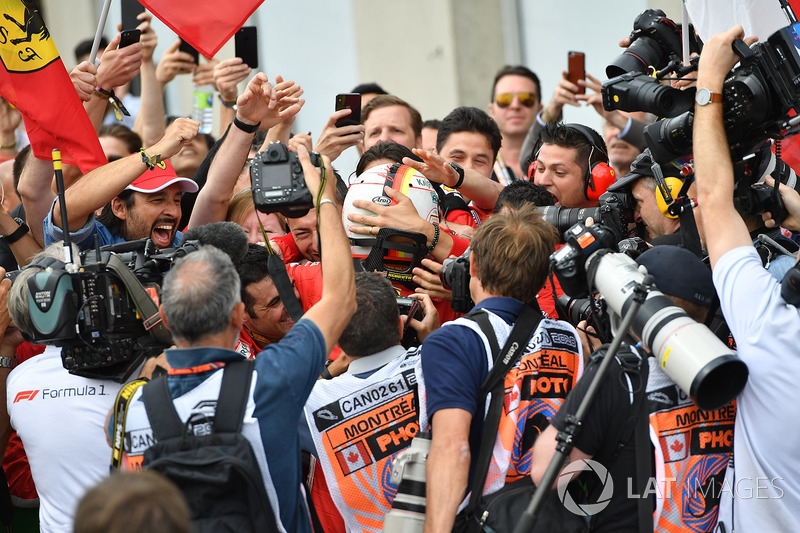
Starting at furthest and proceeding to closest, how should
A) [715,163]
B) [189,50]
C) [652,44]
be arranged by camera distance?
[189,50] → [652,44] → [715,163]

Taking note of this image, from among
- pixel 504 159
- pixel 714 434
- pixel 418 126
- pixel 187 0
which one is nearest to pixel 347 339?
pixel 714 434

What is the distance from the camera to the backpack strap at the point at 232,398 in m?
2.87

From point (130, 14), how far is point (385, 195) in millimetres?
2674

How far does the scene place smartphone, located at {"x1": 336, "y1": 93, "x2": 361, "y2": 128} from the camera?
16.2 ft

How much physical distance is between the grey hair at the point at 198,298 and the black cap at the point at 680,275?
56.2 inches

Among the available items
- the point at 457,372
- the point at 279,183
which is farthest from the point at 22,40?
the point at 457,372

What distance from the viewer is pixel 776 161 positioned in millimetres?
3895

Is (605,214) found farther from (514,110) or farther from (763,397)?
(514,110)

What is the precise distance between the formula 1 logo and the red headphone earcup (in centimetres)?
299

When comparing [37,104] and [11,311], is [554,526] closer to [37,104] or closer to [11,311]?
[11,311]

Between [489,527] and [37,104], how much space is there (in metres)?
3.02

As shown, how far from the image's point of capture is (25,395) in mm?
3605

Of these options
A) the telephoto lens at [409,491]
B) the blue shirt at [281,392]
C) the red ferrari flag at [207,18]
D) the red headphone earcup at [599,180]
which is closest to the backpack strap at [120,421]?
the blue shirt at [281,392]

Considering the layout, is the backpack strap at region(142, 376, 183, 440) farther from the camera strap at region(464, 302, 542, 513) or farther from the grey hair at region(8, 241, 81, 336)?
the camera strap at region(464, 302, 542, 513)
